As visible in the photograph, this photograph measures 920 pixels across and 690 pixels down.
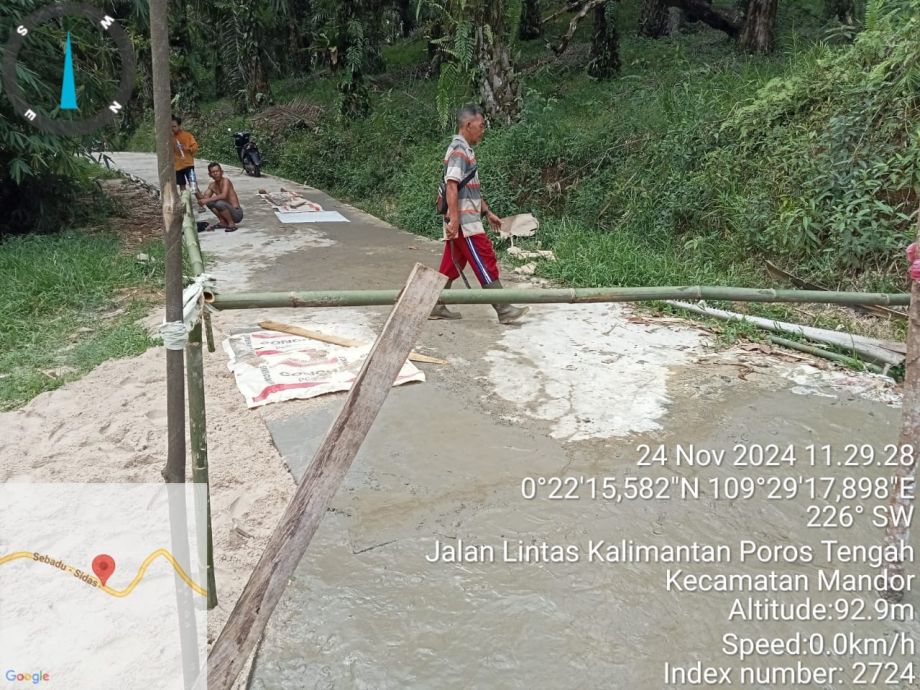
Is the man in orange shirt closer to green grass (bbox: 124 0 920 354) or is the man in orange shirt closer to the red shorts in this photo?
green grass (bbox: 124 0 920 354)

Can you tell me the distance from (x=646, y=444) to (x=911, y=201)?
3.42 metres

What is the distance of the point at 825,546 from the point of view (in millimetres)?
2656

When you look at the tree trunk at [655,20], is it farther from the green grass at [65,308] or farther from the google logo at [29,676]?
the google logo at [29,676]

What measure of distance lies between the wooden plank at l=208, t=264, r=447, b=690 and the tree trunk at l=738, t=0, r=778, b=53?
34.8ft

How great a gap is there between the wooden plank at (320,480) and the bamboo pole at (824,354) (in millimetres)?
3266

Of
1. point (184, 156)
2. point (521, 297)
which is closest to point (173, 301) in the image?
point (521, 297)

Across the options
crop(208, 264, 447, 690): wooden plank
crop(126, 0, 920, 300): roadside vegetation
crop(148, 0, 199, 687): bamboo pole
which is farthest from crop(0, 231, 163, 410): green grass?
crop(126, 0, 920, 300): roadside vegetation

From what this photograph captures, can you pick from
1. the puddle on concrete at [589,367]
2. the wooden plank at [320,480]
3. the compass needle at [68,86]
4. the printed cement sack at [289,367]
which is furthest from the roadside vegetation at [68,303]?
the wooden plank at [320,480]

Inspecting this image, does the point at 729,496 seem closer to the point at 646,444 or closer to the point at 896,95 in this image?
the point at 646,444

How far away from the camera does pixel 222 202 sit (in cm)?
838

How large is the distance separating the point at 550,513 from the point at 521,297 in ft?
3.30

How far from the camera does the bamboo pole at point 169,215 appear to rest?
1.73m

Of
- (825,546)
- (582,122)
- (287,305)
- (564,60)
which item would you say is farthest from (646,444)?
(564,60)

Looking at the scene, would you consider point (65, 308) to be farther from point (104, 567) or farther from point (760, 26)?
point (760, 26)
